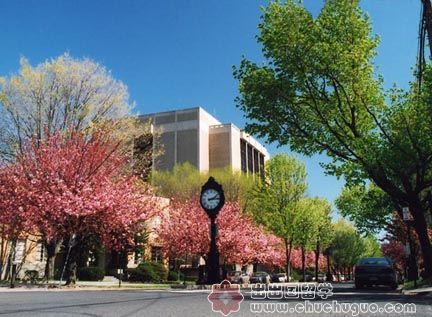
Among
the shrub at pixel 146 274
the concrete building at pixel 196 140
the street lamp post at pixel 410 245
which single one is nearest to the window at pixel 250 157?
the concrete building at pixel 196 140

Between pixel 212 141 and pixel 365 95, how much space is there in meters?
59.3

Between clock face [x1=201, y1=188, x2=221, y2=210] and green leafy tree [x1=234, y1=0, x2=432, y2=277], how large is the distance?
4.56 meters

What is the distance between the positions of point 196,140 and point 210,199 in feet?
185

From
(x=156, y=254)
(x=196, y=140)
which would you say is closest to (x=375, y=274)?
(x=156, y=254)

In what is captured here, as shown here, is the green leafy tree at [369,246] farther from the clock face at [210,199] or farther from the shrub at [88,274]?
the clock face at [210,199]

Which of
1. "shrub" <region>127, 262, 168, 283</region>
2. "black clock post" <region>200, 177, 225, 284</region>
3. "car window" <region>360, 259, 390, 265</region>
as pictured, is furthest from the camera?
"shrub" <region>127, 262, 168, 283</region>

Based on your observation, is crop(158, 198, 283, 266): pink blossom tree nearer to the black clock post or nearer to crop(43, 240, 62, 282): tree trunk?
crop(43, 240, 62, 282): tree trunk

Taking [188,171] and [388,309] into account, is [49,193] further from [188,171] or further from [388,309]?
[188,171]

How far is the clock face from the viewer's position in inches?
722

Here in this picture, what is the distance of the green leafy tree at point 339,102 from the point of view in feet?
63.0

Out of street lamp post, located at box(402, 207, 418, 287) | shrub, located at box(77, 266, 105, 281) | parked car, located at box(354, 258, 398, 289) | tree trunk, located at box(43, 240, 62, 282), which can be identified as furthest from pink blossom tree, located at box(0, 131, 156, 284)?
street lamp post, located at box(402, 207, 418, 287)

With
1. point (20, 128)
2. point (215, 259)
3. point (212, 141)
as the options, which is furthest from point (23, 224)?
point (212, 141)

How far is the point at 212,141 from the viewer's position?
7862 centimetres

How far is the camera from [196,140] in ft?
245
